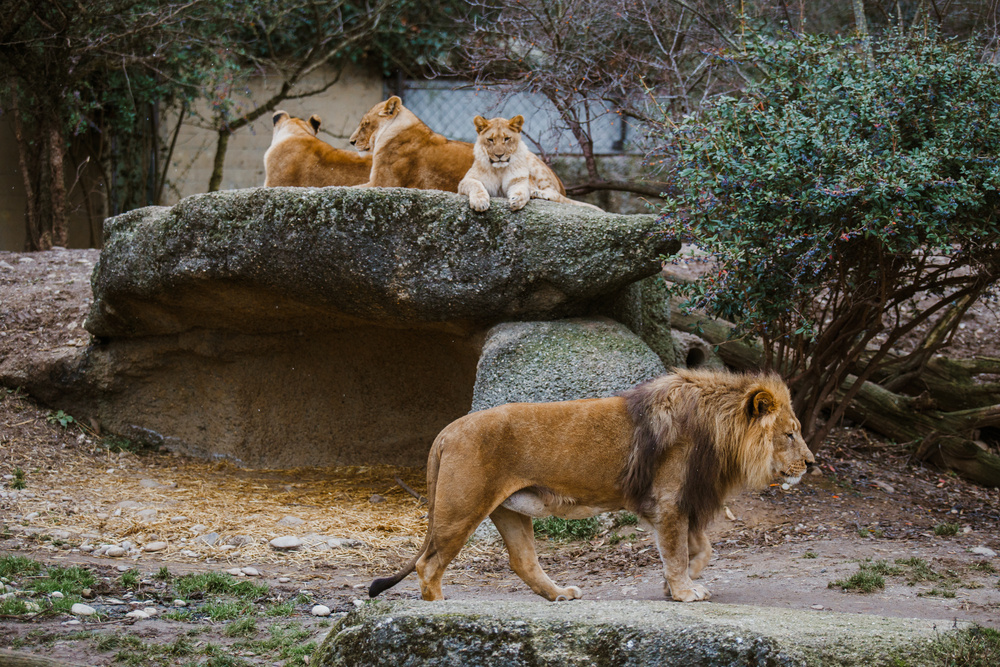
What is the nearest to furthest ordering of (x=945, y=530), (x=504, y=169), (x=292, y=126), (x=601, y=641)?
1. (x=601, y=641)
2. (x=945, y=530)
3. (x=504, y=169)
4. (x=292, y=126)

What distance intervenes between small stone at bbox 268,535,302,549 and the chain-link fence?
6.32 metres

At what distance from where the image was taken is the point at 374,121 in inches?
300

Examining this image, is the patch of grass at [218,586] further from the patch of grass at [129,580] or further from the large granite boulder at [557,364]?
the large granite boulder at [557,364]

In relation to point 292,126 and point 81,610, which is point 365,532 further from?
point 292,126

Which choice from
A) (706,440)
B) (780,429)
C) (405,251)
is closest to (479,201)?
(405,251)

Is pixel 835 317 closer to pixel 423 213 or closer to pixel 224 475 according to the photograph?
pixel 423 213

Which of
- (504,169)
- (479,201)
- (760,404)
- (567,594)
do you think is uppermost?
(504,169)

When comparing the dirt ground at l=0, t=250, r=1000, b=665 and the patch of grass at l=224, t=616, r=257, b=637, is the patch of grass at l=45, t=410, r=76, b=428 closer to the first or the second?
the dirt ground at l=0, t=250, r=1000, b=665

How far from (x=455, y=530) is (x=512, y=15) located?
23.6ft

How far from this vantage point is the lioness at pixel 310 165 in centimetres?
770

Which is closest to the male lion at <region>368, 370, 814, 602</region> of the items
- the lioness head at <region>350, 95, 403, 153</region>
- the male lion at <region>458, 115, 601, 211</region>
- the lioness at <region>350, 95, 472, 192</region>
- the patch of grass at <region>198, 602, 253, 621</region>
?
the patch of grass at <region>198, 602, 253, 621</region>

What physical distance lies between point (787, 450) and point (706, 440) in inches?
16.4

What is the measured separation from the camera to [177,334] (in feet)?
26.1

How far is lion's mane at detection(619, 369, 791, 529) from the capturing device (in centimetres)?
463
